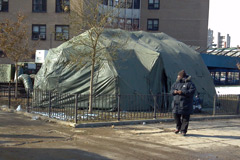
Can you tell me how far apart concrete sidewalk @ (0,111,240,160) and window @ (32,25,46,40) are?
23810mm

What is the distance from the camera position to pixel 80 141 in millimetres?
8656

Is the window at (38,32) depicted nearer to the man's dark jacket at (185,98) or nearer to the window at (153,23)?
the window at (153,23)

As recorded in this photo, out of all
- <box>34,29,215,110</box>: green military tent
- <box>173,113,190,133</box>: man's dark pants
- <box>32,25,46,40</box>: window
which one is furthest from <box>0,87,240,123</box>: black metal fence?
<box>32,25,46,40</box>: window

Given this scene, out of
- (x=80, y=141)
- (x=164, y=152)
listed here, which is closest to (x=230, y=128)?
(x=164, y=152)

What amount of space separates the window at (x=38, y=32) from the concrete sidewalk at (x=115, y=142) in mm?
23810

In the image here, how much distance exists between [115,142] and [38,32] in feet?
92.7

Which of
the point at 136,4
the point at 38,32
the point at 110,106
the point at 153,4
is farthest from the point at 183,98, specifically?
the point at 153,4

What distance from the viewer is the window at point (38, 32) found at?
34750mm

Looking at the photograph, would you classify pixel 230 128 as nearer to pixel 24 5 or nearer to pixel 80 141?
pixel 80 141

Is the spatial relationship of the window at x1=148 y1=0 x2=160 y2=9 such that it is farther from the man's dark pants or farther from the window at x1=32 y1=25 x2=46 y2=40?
the man's dark pants

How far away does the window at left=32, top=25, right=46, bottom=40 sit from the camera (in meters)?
34.8

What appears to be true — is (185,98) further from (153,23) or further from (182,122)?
(153,23)

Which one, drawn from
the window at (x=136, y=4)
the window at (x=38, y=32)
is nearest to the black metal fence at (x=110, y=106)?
the window at (x=38, y=32)

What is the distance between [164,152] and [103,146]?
148 cm
